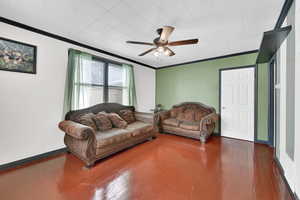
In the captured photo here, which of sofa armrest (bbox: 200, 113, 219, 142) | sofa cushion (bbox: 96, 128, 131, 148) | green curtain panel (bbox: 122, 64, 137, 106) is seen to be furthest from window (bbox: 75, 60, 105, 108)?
sofa armrest (bbox: 200, 113, 219, 142)

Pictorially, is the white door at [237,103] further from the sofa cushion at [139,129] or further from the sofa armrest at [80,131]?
the sofa armrest at [80,131]

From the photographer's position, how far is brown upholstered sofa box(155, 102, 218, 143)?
3.34 metres

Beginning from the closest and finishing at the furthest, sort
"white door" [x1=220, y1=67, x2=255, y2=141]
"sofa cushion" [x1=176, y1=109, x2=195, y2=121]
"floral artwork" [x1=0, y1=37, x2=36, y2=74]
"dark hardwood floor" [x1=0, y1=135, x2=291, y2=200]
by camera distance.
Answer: "dark hardwood floor" [x1=0, y1=135, x2=291, y2=200]
"floral artwork" [x1=0, y1=37, x2=36, y2=74]
"white door" [x1=220, y1=67, x2=255, y2=141]
"sofa cushion" [x1=176, y1=109, x2=195, y2=121]

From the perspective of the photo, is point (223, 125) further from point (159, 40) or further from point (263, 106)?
point (159, 40)

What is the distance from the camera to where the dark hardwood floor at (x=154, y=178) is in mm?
1539

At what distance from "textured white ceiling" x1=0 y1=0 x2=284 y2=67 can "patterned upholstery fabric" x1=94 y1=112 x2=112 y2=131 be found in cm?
184

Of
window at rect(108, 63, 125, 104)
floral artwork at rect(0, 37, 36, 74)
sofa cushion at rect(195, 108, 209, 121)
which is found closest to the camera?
floral artwork at rect(0, 37, 36, 74)

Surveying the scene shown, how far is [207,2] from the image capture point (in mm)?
1690

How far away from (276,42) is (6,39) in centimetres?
450

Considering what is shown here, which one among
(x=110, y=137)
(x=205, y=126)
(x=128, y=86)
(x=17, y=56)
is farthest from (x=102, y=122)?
(x=205, y=126)

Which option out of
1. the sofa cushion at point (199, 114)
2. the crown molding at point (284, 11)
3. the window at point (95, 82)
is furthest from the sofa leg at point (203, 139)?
the crown molding at point (284, 11)

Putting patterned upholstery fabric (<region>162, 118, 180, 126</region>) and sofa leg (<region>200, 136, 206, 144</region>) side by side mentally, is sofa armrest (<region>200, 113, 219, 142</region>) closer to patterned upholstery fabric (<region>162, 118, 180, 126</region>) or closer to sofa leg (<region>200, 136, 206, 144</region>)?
sofa leg (<region>200, 136, 206, 144</region>)

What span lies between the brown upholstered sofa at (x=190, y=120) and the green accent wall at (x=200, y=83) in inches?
12.5

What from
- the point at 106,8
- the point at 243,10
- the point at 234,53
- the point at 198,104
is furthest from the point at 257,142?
the point at 106,8
